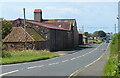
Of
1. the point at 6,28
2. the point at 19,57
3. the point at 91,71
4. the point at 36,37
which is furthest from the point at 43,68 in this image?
the point at 6,28

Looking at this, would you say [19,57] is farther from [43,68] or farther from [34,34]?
[34,34]

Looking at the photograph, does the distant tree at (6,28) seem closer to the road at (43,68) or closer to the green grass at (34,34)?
the green grass at (34,34)

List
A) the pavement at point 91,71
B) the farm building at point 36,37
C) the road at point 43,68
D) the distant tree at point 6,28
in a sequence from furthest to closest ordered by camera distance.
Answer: the distant tree at point 6,28 → the farm building at point 36,37 → the road at point 43,68 → the pavement at point 91,71

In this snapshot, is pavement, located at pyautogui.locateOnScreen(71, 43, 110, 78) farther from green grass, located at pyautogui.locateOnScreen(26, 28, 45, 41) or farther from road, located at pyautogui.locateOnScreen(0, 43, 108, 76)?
green grass, located at pyautogui.locateOnScreen(26, 28, 45, 41)

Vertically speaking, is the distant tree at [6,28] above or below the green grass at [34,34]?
above

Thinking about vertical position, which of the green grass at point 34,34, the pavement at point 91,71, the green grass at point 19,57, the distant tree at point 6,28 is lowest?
the green grass at point 19,57

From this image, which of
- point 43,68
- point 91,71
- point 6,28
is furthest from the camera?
point 6,28

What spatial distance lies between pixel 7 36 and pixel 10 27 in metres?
4.70

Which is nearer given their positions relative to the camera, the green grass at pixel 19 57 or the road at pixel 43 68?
the road at pixel 43 68

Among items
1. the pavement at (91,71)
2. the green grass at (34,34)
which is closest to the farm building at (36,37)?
the green grass at (34,34)

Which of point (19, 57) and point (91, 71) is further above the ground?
point (91, 71)

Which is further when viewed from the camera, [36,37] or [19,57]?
[36,37]

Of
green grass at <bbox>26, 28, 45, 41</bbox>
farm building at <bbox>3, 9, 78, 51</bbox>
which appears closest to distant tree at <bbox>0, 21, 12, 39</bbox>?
farm building at <bbox>3, 9, 78, 51</bbox>

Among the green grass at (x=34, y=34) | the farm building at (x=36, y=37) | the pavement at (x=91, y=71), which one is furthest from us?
the green grass at (x=34, y=34)
